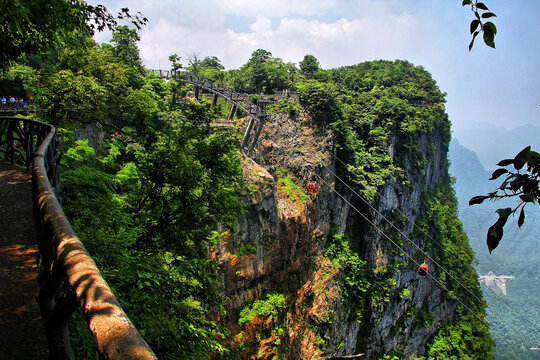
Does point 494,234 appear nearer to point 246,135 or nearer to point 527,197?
point 527,197

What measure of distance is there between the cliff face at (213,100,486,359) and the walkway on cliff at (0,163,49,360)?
6.91 metres

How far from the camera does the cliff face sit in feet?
48.9

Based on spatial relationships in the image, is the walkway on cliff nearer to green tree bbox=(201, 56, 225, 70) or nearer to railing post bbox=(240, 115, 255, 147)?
railing post bbox=(240, 115, 255, 147)

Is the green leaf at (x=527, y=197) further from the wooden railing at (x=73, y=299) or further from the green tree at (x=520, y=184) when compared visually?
the wooden railing at (x=73, y=299)

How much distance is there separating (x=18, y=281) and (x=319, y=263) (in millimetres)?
18440

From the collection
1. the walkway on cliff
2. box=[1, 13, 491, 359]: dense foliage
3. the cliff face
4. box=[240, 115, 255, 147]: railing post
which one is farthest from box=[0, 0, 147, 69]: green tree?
box=[240, 115, 255, 147]: railing post

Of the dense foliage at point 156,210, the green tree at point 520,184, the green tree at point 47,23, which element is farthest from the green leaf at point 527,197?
the green tree at point 47,23

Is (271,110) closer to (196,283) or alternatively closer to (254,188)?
(254,188)

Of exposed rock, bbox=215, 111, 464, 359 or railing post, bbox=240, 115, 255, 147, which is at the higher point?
railing post, bbox=240, 115, 255, 147

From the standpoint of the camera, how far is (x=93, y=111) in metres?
10.3

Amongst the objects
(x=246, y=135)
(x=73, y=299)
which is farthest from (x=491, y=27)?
(x=246, y=135)

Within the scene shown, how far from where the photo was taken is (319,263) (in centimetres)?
2006

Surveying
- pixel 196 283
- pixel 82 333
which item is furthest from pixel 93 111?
pixel 82 333

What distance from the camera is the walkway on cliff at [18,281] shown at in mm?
2381
